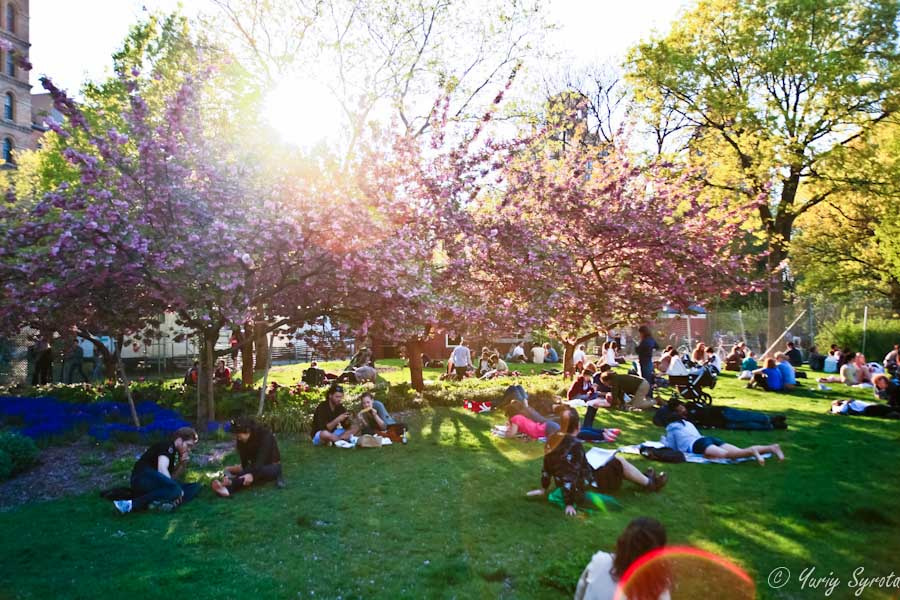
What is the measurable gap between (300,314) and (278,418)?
2278 millimetres

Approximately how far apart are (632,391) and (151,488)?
11616mm

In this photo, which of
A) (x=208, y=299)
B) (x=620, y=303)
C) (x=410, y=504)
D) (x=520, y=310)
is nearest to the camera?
(x=410, y=504)

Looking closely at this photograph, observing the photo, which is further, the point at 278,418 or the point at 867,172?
the point at 867,172

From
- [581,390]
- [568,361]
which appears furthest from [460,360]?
[581,390]

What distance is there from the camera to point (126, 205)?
32.4 feet

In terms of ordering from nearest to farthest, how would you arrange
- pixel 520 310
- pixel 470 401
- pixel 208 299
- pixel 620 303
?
1. pixel 208 299
2. pixel 520 310
3. pixel 470 401
4. pixel 620 303

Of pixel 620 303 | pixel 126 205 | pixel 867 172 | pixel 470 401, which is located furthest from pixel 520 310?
pixel 867 172

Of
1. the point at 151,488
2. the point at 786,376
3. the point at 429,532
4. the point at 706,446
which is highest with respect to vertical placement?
the point at 151,488

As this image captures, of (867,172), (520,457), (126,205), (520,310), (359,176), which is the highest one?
(867,172)

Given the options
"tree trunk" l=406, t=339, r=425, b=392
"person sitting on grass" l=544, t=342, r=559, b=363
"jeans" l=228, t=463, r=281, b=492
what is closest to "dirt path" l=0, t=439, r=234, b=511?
"jeans" l=228, t=463, r=281, b=492

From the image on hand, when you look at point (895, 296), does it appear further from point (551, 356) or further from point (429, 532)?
point (429, 532)

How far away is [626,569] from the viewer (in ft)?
12.3

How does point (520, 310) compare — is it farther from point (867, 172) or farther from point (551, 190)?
point (867, 172)

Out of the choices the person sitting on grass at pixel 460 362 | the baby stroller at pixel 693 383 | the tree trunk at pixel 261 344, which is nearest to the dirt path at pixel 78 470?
the tree trunk at pixel 261 344
